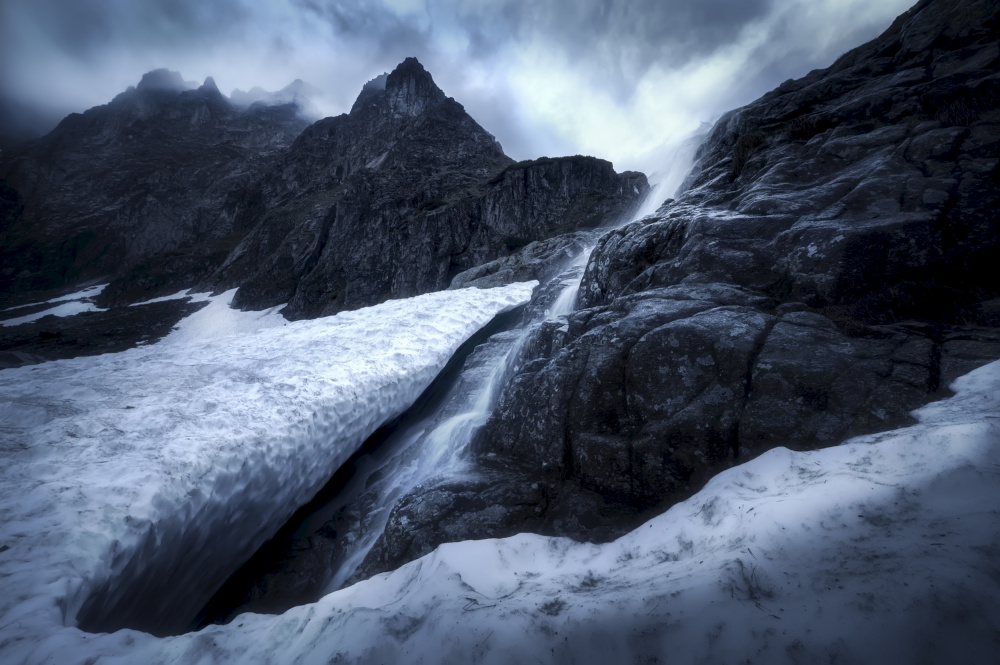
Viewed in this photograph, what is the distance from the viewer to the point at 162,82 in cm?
13200

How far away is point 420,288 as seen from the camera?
131ft

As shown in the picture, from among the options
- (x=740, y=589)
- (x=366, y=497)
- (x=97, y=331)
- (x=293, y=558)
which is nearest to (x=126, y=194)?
(x=97, y=331)

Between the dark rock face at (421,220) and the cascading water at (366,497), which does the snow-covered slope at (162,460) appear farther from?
the dark rock face at (421,220)

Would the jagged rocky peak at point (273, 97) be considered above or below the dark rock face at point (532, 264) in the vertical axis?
above

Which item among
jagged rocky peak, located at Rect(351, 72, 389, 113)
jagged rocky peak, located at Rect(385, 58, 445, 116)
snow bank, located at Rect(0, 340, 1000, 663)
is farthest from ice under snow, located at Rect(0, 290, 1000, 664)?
jagged rocky peak, located at Rect(351, 72, 389, 113)

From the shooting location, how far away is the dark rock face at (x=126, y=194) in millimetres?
72750

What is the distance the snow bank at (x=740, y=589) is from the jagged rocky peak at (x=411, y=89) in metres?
93.1

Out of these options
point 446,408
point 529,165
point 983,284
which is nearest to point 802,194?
point 983,284

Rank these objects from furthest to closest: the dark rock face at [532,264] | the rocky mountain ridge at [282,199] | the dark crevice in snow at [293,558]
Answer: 1. the rocky mountain ridge at [282,199]
2. the dark rock face at [532,264]
3. the dark crevice in snow at [293,558]

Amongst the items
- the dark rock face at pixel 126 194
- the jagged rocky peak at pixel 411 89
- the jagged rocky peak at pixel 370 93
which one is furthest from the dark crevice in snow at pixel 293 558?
the jagged rocky peak at pixel 370 93

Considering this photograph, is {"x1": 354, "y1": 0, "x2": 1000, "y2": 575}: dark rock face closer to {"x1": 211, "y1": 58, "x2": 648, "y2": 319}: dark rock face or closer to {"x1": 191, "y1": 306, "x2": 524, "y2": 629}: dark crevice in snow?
{"x1": 191, "y1": 306, "x2": 524, "y2": 629}: dark crevice in snow

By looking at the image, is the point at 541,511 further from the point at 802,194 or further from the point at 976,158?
the point at 976,158

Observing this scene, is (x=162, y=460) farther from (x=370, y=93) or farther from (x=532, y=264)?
(x=370, y=93)

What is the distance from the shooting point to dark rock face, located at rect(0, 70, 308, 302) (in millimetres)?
72750
